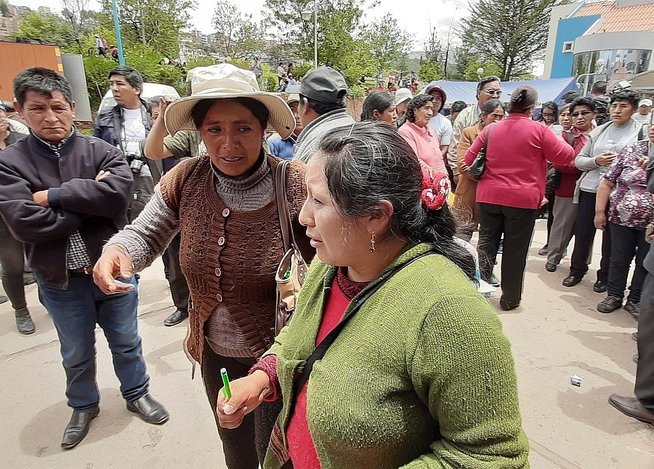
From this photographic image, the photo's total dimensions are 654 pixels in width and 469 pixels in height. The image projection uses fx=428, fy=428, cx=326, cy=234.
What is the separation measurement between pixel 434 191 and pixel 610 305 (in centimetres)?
392

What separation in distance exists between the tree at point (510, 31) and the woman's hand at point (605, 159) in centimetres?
3429

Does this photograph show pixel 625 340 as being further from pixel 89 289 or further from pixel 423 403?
pixel 89 289

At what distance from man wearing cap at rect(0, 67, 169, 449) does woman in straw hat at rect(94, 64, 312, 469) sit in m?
0.72

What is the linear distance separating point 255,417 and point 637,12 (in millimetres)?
36073

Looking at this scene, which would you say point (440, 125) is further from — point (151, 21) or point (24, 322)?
point (151, 21)

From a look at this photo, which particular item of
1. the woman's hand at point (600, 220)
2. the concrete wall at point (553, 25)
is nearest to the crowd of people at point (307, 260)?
the woman's hand at point (600, 220)

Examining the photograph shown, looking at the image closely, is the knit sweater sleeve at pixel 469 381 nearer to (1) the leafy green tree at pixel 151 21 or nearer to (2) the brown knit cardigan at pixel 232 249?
(2) the brown knit cardigan at pixel 232 249

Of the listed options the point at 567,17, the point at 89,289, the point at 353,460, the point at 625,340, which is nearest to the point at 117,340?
the point at 89,289

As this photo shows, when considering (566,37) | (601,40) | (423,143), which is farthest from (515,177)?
(566,37)

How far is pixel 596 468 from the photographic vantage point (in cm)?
229

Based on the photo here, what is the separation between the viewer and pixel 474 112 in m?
5.76

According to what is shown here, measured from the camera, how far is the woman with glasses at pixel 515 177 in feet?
11.6

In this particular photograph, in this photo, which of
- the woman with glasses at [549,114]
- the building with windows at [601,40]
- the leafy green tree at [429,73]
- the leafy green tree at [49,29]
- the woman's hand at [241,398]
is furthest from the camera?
the leafy green tree at [429,73]

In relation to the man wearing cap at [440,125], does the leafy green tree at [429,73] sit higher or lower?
higher
